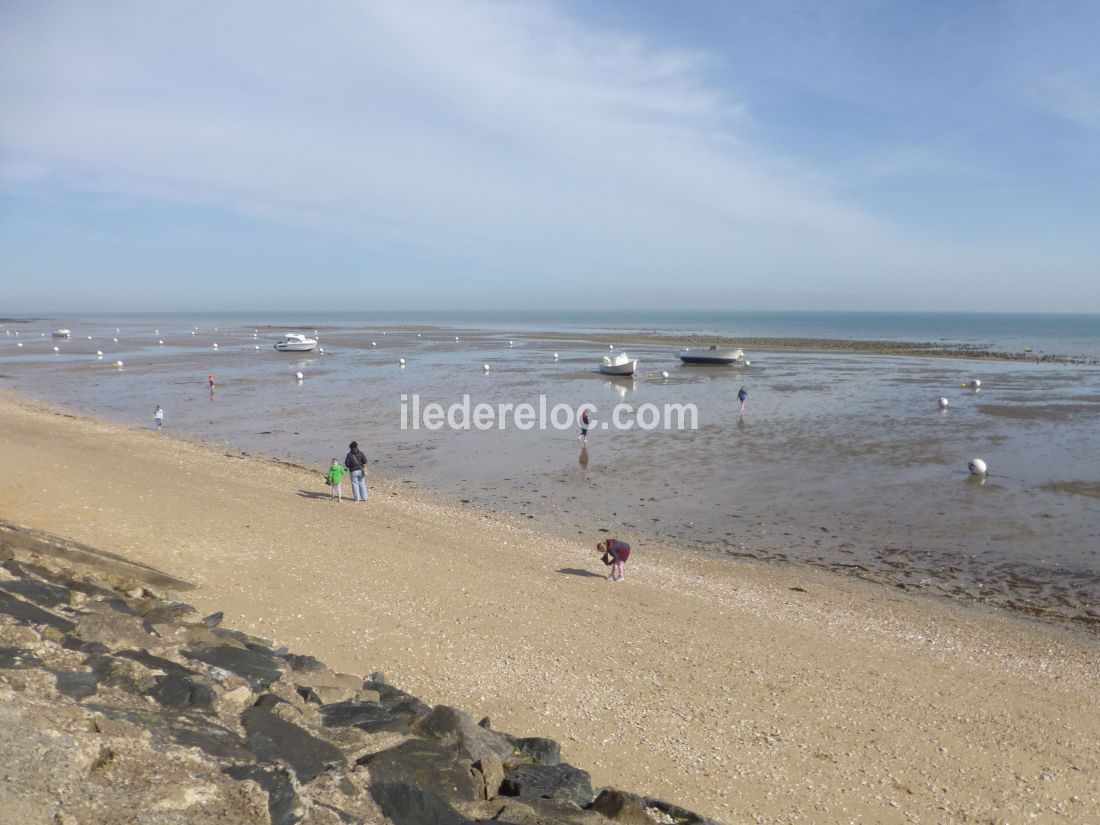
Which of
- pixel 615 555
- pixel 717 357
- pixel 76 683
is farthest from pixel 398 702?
pixel 717 357

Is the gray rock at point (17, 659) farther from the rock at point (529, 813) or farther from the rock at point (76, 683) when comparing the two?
the rock at point (529, 813)

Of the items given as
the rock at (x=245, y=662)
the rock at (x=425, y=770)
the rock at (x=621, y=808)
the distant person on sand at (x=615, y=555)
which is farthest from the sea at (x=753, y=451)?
the rock at (x=425, y=770)

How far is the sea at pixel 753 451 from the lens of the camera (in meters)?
16.4

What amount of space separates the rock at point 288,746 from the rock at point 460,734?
1.04 m

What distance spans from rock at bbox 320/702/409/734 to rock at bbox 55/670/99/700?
6.57 feet

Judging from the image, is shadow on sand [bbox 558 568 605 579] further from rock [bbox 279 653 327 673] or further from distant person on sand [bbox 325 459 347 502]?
distant person on sand [bbox 325 459 347 502]

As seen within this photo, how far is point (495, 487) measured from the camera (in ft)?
71.3

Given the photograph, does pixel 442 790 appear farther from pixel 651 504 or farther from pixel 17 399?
pixel 17 399

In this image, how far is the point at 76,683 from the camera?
20.2 feet

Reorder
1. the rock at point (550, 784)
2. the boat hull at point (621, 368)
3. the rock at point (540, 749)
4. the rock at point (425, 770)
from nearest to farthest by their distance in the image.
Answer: the rock at point (425, 770), the rock at point (550, 784), the rock at point (540, 749), the boat hull at point (621, 368)

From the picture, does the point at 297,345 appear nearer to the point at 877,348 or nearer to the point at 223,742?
the point at 877,348

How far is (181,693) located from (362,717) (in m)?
1.66

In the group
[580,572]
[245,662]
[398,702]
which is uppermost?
[245,662]

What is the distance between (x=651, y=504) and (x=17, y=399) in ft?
114
